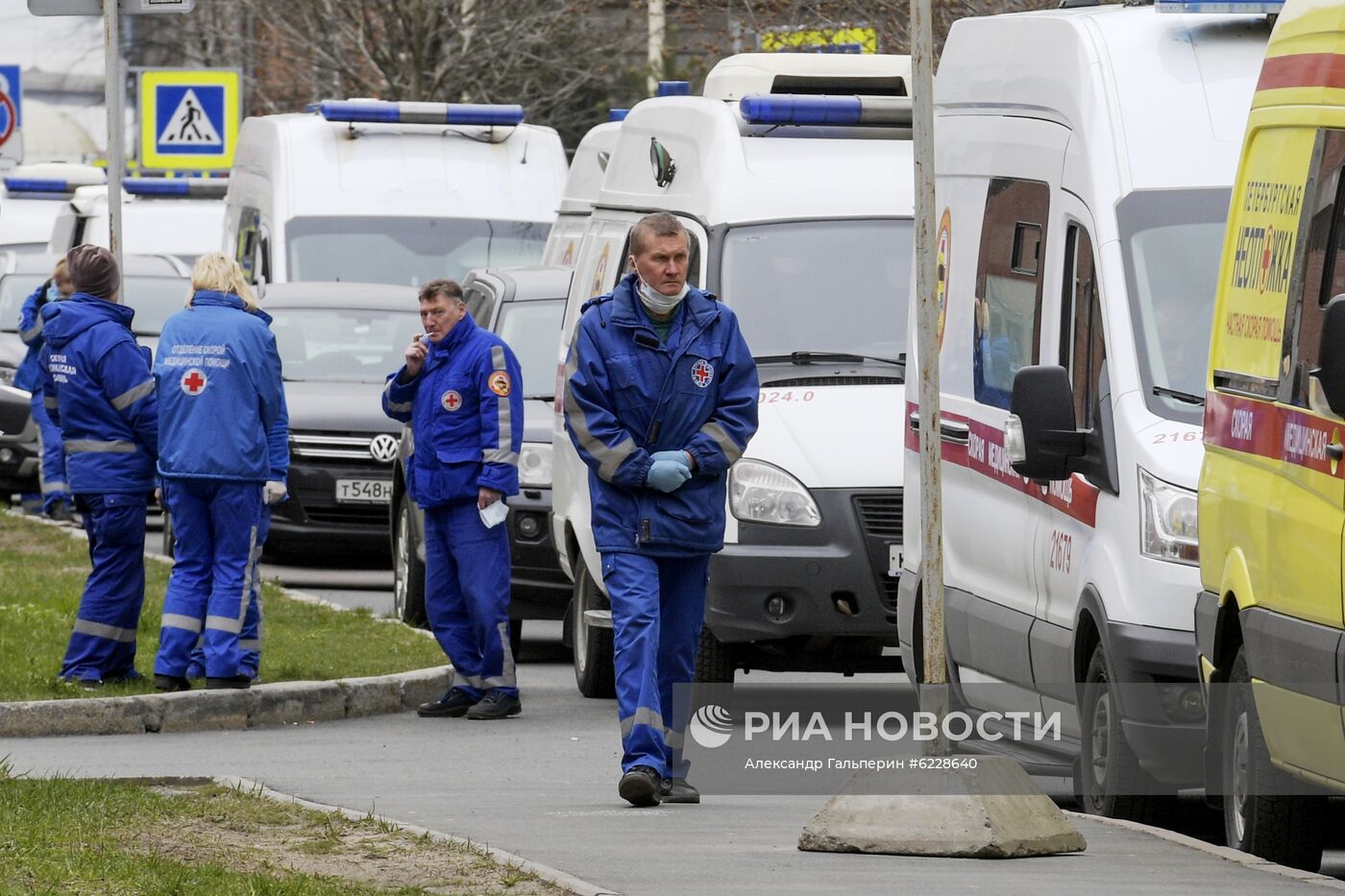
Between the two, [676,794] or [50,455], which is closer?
[676,794]

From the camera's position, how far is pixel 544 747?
35.2ft

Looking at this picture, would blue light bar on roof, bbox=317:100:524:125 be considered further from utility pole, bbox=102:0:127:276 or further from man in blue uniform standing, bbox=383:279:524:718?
man in blue uniform standing, bbox=383:279:524:718

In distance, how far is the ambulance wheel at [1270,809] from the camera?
7285 millimetres

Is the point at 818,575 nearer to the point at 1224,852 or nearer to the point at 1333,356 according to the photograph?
the point at 1224,852

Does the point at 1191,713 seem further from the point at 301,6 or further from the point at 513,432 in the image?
the point at 301,6

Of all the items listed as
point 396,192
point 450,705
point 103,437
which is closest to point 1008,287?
point 450,705

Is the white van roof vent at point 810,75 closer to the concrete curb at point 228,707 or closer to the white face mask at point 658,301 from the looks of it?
the concrete curb at point 228,707

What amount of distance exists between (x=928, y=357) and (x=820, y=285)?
4783mm

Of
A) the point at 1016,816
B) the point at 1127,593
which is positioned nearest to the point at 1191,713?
the point at 1127,593

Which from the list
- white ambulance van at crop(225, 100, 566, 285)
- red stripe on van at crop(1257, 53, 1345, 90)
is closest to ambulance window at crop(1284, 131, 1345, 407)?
red stripe on van at crop(1257, 53, 1345, 90)

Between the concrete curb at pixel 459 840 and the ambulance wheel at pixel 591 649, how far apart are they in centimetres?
341

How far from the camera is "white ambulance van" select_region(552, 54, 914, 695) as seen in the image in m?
11.1

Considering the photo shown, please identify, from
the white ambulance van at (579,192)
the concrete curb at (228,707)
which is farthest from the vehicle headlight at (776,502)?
the white ambulance van at (579,192)

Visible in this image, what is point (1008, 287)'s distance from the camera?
376 inches
